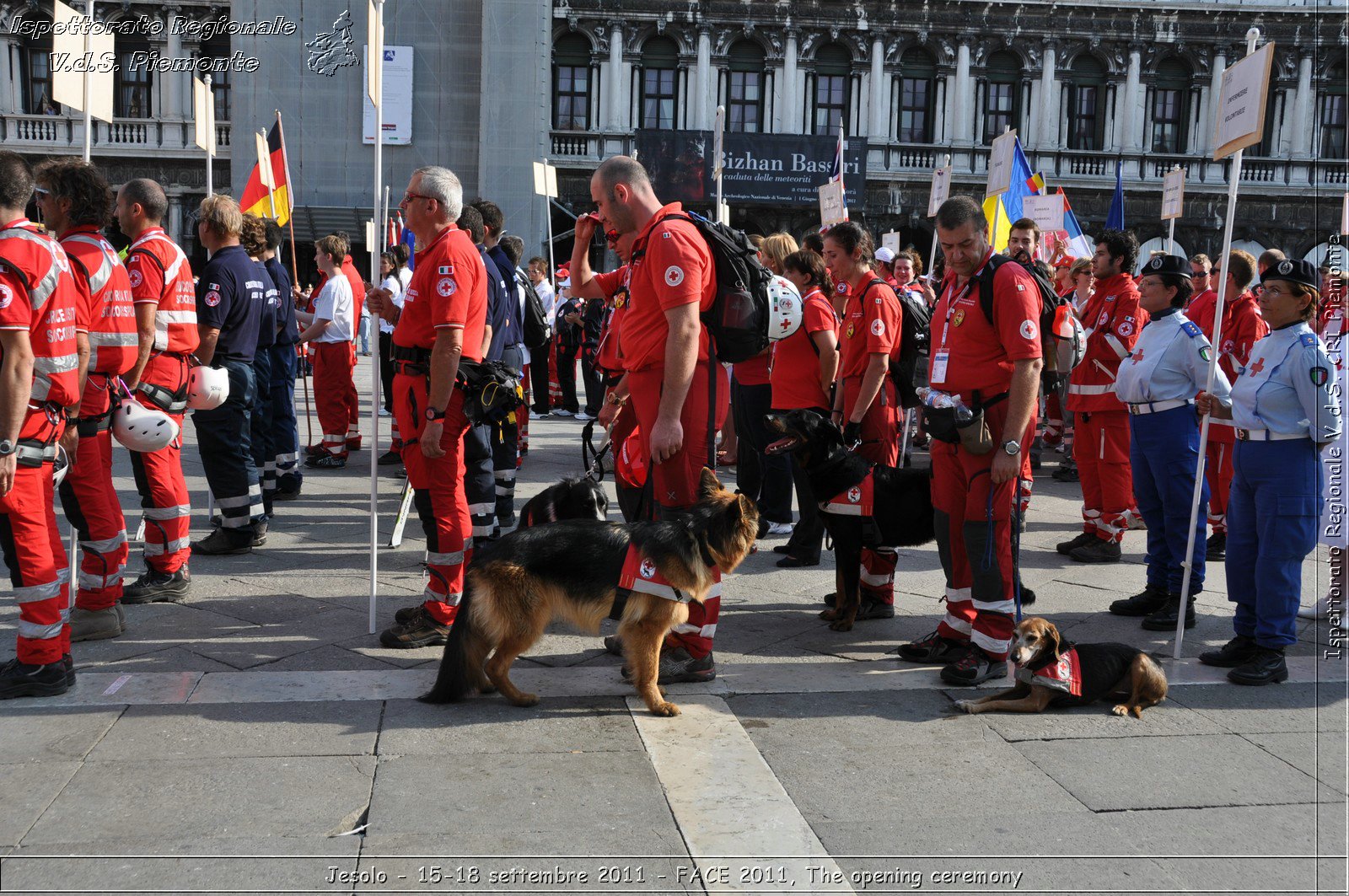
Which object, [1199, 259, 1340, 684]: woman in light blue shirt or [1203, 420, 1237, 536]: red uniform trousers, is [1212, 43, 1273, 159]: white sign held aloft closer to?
[1199, 259, 1340, 684]: woman in light blue shirt

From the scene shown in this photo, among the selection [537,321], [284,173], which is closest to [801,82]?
[284,173]

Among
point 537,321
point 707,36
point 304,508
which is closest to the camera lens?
point 304,508

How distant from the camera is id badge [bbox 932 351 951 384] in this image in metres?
5.21

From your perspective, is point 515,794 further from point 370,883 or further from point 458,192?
point 458,192

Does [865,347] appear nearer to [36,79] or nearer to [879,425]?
[879,425]

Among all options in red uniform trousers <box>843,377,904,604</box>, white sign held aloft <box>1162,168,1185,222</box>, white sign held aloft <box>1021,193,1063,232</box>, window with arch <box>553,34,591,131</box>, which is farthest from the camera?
window with arch <box>553,34,591,131</box>

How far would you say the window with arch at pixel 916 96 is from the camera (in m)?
35.1

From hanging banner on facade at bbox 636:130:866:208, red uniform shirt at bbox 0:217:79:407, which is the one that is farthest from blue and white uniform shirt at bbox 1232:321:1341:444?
hanging banner on facade at bbox 636:130:866:208

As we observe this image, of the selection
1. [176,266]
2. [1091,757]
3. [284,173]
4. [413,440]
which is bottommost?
[1091,757]

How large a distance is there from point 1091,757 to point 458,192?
145 inches

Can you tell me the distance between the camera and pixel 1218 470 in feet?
26.4

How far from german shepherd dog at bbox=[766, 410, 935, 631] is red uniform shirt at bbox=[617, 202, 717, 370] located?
1047mm

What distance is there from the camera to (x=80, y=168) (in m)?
5.12

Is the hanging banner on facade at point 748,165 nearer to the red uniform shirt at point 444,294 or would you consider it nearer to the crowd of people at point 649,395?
the crowd of people at point 649,395
